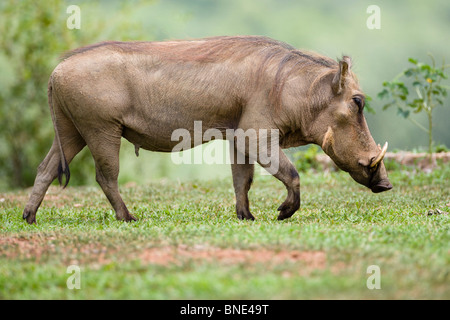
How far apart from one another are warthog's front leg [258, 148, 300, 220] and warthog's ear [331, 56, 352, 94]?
2.73ft

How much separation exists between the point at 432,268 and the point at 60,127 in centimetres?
427

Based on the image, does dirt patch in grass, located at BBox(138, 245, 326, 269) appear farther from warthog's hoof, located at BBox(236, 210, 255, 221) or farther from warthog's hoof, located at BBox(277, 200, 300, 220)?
warthog's hoof, located at BBox(236, 210, 255, 221)

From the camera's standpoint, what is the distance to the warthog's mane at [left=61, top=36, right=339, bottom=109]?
650cm

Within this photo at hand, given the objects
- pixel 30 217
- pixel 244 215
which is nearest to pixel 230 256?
pixel 244 215

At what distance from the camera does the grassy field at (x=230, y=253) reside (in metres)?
3.75

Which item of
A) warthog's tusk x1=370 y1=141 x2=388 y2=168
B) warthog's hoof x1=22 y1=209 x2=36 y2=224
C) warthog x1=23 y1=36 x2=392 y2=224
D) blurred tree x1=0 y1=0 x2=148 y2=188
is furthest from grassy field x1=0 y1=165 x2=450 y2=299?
blurred tree x1=0 y1=0 x2=148 y2=188

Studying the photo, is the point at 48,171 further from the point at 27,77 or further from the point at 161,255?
the point at 27,77

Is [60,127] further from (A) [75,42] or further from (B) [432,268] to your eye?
(A) [75,42]

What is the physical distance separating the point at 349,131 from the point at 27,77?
879cm

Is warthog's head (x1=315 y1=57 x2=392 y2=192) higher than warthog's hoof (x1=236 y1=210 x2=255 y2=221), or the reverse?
warthog's head (x1=315 y1=57 x2=392 y2=192)

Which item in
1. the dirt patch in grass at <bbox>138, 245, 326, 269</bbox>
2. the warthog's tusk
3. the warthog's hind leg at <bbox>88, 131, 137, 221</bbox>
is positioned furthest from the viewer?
the warthog's hind leg at <bbox>88, 131, 137, 221</bbox>

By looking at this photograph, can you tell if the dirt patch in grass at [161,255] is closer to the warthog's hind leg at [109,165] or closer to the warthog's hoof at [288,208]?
the warthog's hind leg at [109,165]

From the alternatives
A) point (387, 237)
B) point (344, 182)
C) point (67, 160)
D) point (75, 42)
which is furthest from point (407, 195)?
point (75, 42)
